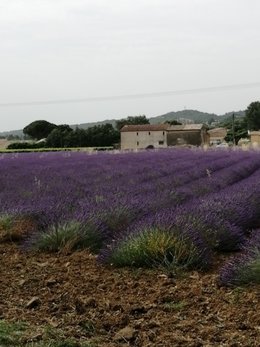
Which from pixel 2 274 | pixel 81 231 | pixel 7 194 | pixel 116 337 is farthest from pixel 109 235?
pixel 7 194

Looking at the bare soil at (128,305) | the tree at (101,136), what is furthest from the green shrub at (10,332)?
the tree at (101,136)

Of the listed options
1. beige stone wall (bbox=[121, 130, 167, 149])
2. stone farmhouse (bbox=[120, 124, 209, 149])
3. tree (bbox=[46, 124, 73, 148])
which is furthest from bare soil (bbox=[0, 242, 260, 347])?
stone farmhouse (bbox=[120, 124, 209, 149])

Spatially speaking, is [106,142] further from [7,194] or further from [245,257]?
[245,257]

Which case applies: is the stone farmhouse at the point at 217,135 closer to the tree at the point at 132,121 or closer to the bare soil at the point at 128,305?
the tree at the point at 132,121

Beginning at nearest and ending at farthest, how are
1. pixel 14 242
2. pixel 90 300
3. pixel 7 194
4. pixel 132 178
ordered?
pixel 90 300 < pixel 14 242 < pixel 7 194 < pixel 132 178

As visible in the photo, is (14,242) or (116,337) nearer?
(116,337)

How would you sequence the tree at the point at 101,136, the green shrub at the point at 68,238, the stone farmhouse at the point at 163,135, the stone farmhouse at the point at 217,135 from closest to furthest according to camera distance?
the green shrub at the point at 68,238 → the tree at the point at 101,136 → the stone farmhouse at the point at 163,135 → the stone farmhouse at the point at 217,135

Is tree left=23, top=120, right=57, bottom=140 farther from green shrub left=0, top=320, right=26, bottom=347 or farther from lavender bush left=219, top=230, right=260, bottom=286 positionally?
green shrub left=0, top=320, right=26, bottom=347

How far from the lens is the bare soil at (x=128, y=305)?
3.74 meters

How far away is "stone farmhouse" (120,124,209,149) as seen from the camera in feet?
308

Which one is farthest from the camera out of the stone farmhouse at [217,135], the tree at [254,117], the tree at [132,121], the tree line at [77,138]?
the tree at [132,121]

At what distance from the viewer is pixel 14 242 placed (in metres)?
7.43

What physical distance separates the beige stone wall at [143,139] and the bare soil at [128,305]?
268 feet

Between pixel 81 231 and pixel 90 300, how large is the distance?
2224 mm
